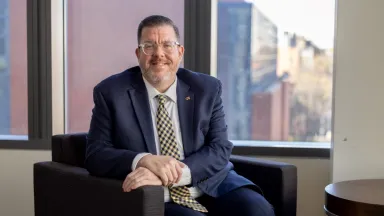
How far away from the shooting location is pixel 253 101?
127 inches

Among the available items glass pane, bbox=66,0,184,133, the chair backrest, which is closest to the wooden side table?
the chair backrest

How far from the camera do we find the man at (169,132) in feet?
7.18

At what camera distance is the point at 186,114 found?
237cm

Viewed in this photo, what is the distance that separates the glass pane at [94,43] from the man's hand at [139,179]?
145 cm

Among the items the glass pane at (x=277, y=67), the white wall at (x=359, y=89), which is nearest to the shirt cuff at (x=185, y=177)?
the white wall at (x=359, y=89)

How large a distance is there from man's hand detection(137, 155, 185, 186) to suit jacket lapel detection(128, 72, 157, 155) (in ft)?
0.49

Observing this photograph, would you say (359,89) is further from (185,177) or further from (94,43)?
(94,43)

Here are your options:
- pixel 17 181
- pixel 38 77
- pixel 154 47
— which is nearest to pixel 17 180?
pixel 17 181

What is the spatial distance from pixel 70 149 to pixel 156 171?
61 centimetres

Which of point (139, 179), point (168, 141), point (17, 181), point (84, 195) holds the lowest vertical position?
point (17, 181)

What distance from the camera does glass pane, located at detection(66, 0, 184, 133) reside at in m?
3.34

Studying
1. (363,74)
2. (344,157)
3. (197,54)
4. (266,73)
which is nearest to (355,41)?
(363,74)

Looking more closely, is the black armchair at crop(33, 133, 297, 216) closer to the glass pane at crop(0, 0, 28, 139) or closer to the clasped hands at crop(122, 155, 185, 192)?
the clasped hands at crop(122, 155, 185, 192)

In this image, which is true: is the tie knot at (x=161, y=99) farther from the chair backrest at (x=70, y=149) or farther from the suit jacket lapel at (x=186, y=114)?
the chair backrest at (x=70, y=149)
